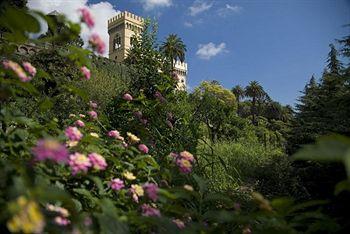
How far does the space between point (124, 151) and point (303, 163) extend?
654 centimetres

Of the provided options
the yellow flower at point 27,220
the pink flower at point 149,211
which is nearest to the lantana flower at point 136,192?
the pink flower at point 149,211

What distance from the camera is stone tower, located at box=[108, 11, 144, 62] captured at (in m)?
73.3

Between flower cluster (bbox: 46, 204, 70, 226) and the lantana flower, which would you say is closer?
flower cluster (bbox: 46, 204, 70, 226)

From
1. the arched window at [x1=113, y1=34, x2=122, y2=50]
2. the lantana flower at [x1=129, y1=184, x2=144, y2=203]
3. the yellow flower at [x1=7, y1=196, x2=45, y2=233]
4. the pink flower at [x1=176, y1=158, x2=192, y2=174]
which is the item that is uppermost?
the arched window at [x1=113, y1=34, x2=122, y2=50]

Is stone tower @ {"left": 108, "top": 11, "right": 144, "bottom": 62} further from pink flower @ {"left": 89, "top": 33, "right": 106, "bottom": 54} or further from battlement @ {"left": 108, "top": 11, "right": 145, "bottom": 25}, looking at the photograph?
pink flower @ {"left": 89, "top": 33, "right": 106, "bottom": 54}

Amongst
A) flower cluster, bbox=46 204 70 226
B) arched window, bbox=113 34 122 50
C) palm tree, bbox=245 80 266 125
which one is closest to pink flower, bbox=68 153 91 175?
flower cluster, bbox=46 204 70 226

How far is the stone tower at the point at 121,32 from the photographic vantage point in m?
73.3

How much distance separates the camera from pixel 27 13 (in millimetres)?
1272

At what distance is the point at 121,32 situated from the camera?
75.1 m

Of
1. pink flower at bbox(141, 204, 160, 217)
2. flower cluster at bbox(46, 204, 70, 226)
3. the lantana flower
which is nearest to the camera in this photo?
flower cluster at bbox(46, 204, 70, 226)

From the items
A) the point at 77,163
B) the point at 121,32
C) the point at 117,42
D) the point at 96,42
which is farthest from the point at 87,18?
the point at 117,42

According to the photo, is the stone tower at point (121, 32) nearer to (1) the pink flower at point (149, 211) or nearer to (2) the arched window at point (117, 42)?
(2) the arched window at point (117, 42)

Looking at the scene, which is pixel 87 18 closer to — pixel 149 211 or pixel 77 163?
pixel 77 163

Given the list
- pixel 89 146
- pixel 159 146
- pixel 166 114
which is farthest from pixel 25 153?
pixel 166 114
